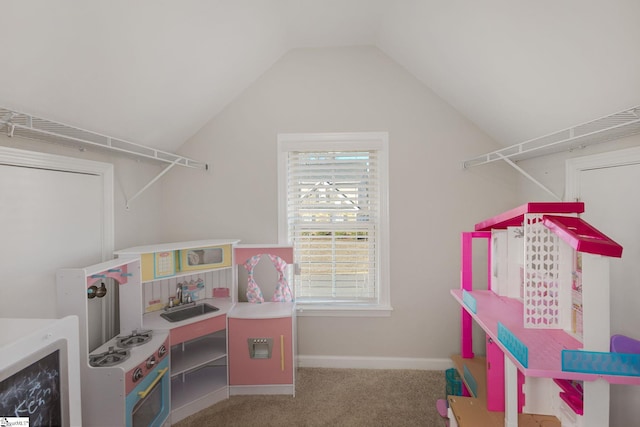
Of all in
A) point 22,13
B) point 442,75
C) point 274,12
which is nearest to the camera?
point 22,13

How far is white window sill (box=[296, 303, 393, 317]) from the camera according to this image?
2.69 metres

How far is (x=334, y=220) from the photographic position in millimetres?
2795

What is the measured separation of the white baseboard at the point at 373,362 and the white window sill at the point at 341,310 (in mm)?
412

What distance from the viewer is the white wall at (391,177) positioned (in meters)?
2.64

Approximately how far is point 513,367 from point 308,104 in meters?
2.44

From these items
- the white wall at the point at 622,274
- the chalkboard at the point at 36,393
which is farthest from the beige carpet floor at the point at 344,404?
the chalkboard at the point at 36,393

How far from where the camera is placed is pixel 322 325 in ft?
9.02

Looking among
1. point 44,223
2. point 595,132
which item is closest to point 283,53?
point 44,223

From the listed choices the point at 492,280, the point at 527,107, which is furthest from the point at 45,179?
the point at 527,107

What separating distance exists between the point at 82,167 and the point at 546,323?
111 inches

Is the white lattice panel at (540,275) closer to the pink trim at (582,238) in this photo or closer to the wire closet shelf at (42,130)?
the pink trim at (582,238)

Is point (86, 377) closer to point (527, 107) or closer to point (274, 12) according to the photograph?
point (274, 12)

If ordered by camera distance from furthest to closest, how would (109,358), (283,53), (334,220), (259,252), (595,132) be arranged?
1. (334,220)
2. (283,53)
3. (259,252)
4. (109,358)
5. (595,132)

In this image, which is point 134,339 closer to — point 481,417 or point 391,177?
point 481,417
